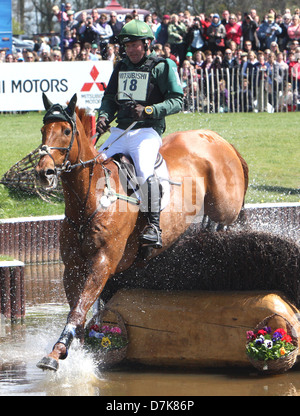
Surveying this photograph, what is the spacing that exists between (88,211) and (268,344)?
189cm

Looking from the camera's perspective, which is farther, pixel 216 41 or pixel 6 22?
pixel 6 22

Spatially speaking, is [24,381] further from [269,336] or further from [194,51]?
[194,51]

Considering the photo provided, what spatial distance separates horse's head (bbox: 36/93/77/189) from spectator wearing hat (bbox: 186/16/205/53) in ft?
51.9

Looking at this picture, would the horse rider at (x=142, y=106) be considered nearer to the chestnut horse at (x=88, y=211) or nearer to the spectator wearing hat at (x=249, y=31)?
the chestnut horse at (x=88, y=211)

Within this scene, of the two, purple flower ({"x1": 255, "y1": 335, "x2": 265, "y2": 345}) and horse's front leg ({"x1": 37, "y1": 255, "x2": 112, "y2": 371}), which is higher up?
horse's front leg ({"x1": 37, "y1": 255, "x2": 112, "y2": 371})

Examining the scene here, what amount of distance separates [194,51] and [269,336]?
1624 centimetres

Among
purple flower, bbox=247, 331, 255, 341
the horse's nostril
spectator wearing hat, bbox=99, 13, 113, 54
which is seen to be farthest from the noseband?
spectator wearing hat, bbox=99, 13, 113, 54

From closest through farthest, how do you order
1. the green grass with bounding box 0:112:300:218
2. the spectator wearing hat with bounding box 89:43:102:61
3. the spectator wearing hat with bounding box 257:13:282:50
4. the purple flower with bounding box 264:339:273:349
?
1. the purple flower with bounding box 264:339:273:349
2. the green grass with bounding box 0:112:300:218
3. the spectator wearing hat with bounding box 89:43:102:61
4. the spectator wearing hat with bounding box 257:13:282:50

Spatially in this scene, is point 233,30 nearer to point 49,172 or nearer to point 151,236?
point 151,236

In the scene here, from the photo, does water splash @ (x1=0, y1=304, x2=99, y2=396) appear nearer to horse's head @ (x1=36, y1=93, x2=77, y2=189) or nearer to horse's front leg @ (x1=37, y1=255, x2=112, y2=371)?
horse's front leg @ (x1=37, y1=255, x2=112, y2=371)

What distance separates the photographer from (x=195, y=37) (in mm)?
21922

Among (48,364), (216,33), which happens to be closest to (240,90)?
(216,33)

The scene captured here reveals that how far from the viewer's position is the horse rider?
7273 mm

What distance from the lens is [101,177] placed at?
6961mm
